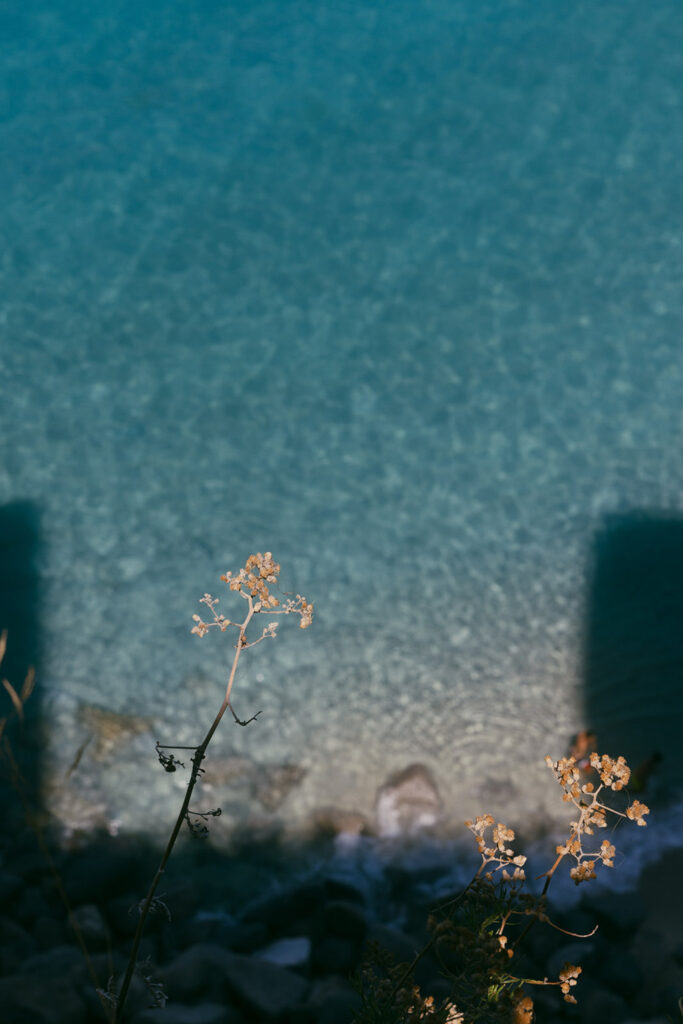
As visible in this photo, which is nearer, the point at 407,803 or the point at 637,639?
the point at 407,803

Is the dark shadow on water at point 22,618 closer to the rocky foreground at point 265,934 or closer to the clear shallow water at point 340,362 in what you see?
the clear shallow water at point 340,362

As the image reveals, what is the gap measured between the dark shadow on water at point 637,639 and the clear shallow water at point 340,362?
0.37 ft

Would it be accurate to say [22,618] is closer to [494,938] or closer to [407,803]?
[407,803]

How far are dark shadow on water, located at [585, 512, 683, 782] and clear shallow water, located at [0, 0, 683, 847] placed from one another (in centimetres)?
11

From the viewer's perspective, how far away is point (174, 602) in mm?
5137

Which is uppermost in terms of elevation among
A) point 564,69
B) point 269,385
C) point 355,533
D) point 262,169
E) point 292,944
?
point 564,69

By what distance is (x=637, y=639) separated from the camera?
491cm

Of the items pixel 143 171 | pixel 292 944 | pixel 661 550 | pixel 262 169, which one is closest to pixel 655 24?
pixel 262 169

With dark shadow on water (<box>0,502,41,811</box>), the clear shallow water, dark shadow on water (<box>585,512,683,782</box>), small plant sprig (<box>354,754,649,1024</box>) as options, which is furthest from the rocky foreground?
small plant sprig (<box>354,754,649,1024</box>)

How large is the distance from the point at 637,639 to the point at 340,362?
8.44 ft

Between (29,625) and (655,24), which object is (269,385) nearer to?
(29,625)

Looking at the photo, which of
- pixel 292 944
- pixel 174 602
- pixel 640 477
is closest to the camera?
pixel 292 944

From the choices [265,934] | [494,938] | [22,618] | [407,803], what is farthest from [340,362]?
[494,938]

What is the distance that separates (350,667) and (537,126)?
183 inches
